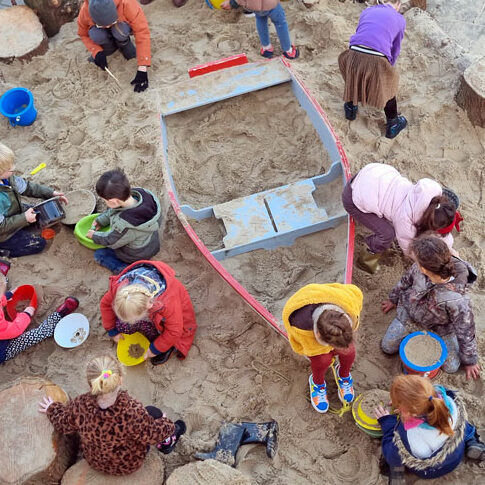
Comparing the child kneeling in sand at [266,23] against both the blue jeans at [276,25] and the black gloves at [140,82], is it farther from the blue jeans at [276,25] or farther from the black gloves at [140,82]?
the black gloves at [140,82]

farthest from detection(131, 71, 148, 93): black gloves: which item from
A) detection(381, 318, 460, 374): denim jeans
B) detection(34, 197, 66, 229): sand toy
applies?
detection(381, 318, 460, 374): denim jeans

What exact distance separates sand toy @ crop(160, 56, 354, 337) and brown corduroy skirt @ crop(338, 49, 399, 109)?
0.35 meters

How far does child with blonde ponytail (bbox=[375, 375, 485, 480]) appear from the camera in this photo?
255 centimetres

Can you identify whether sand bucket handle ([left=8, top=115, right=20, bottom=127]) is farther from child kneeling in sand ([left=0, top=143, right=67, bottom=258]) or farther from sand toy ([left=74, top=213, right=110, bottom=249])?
sand toy ([left=74, top=213, right=110, bottom=249])

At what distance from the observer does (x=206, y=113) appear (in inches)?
201

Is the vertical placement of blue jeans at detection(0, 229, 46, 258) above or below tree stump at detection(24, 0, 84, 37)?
below

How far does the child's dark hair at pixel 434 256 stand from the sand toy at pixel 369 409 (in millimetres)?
797

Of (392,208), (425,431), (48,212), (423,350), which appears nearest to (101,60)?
(48,212)

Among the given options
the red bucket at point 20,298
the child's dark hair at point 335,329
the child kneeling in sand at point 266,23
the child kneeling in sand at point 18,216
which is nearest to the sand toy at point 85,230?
the child kneeling in sand at point 18,216

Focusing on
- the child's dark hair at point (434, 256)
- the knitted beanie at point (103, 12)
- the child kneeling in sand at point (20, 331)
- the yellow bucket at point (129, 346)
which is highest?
the knitted beanie at point (103, 12)

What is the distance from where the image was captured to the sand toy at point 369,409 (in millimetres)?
3076

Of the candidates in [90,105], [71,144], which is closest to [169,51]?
[90,105]

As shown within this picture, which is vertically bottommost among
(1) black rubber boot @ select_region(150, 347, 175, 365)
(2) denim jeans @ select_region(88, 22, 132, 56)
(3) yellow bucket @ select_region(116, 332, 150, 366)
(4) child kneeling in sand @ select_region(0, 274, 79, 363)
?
(1) black rubber boot @ select_region(150, 347, 175, 365)

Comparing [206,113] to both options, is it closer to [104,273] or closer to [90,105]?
[90,105]
